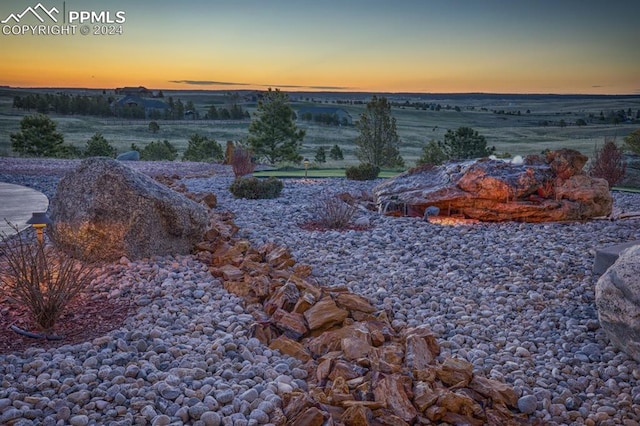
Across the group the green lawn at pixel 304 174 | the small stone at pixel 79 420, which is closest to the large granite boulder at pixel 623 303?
the small stone at pixel 79 420

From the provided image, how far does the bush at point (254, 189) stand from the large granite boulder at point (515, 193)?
253 cm

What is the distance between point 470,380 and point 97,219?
4439mm

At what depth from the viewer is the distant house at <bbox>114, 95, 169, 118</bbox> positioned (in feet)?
189

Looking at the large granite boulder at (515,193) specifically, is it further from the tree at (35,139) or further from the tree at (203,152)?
the tree at (35,139)

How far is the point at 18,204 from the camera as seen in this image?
1002 centimetres

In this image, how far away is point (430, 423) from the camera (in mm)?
3229

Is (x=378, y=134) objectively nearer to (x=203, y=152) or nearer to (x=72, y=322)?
(x=203, y=152)

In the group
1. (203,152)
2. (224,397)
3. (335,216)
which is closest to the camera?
(224,397)

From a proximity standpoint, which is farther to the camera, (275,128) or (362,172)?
(275,128)

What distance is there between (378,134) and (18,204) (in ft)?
54.0

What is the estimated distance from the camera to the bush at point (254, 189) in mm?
11273

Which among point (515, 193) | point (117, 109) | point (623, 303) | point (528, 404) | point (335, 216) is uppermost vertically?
point (117, 109)

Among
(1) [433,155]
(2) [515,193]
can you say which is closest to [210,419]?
(2) [515,193]

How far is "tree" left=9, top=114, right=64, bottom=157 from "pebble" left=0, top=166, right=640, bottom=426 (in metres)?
23.6
